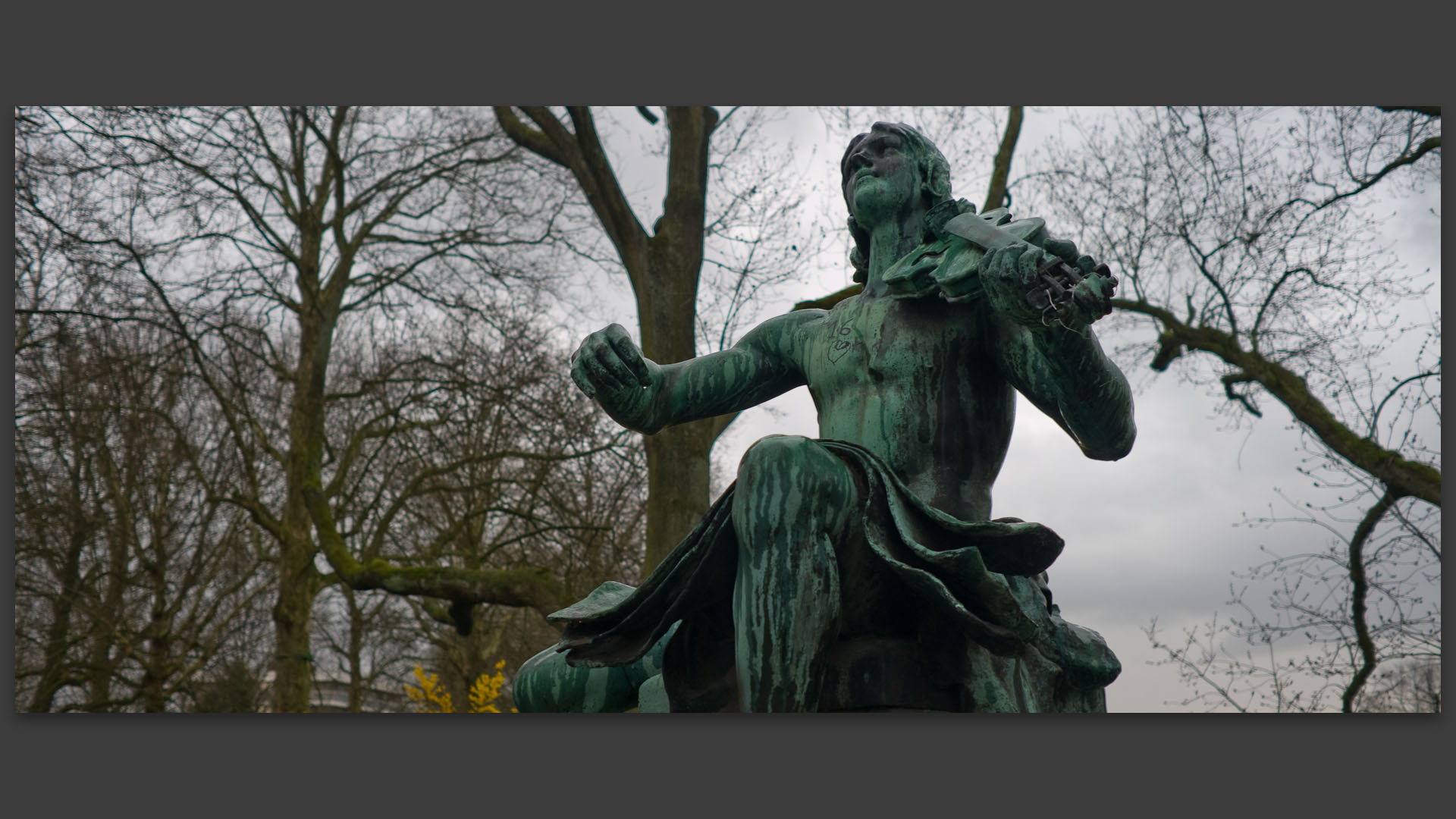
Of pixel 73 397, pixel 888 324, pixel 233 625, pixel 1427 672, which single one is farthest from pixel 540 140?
pixel 888 324

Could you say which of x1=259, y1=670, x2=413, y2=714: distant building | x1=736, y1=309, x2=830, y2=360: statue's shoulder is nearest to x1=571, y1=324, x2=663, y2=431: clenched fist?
x1=736, y1=309, x2=830, y2=360: statue's shoulder

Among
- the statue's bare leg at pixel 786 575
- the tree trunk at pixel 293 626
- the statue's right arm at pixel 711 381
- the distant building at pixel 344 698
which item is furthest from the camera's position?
the distant building at pixel 344 698

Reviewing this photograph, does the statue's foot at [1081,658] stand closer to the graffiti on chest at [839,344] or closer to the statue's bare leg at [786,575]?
the statue's bare leg at [786,575]

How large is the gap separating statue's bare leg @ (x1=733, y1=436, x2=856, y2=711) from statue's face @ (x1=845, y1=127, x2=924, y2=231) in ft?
2.41

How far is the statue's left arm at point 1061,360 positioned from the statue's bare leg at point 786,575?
43 cm

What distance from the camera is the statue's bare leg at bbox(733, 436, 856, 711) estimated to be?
2.27 meters

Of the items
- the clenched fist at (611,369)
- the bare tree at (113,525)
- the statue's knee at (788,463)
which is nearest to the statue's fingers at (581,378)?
the clenched fist at (611,369)

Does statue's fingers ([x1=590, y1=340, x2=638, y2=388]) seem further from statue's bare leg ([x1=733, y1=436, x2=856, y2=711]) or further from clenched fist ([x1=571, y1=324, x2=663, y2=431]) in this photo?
statue's bare leg ([x1=733, y1=436, x2=856, y2=711])

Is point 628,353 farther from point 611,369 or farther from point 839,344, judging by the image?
point 839,344

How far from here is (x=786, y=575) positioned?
227 centimetres

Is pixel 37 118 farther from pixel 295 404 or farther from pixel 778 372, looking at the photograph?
pixel 778 372

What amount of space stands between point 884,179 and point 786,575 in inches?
38.2

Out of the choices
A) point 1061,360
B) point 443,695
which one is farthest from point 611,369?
point 443,695

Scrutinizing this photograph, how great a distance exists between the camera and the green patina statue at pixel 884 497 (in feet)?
7.48
